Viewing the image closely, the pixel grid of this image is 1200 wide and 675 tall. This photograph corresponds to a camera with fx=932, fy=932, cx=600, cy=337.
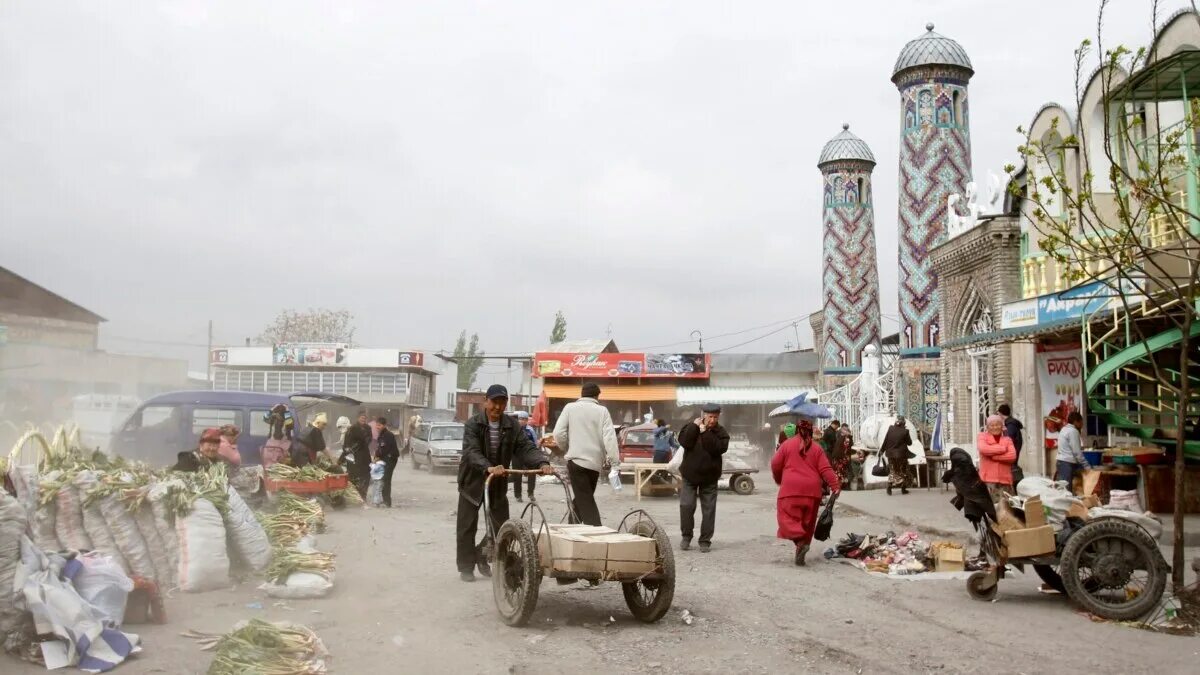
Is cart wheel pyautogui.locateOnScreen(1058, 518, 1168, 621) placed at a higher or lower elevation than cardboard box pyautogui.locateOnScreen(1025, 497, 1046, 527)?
lower

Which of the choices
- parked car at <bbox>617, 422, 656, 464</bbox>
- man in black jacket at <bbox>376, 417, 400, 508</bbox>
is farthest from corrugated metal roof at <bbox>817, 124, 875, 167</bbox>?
man in black jacket at <bbox>376, 417, 400, 508</bbox>

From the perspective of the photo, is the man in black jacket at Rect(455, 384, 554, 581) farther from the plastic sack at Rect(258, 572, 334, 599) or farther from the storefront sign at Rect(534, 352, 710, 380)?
the storefront sign at Rect(534, 352, 710, 380)

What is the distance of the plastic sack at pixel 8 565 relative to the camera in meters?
5.07

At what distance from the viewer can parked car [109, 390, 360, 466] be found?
46.2 feet

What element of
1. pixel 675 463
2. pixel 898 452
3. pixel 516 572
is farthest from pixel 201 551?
pixel 898 452

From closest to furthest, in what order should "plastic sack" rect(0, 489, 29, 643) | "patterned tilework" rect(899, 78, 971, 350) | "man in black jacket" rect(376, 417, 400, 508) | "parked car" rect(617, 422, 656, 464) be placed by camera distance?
"plastic sack" rect(0, 489, 29, 643), "man in black jacket" rect(376, 417, 400, 508), "parked car" rect(617, 422, 656, 464), "patterned tilework" rect(899, 78, 971, 350)

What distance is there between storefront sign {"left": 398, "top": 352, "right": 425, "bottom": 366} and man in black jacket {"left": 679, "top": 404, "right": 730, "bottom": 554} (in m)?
37.4

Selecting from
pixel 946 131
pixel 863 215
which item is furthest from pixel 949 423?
pixel 863 215

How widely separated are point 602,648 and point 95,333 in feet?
45.1

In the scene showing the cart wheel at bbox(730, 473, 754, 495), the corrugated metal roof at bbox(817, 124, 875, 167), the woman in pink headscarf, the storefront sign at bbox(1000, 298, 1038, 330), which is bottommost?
the cart wheel at bbox(730, 473, 754, 495)

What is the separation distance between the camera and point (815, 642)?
20.2 ft

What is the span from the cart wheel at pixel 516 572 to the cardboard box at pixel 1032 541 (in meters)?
3.84

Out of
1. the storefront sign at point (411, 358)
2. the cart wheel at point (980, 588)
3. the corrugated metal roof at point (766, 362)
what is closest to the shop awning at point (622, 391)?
the corrugated metal roof at point (766, 362)

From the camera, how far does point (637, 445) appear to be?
21547 mm
